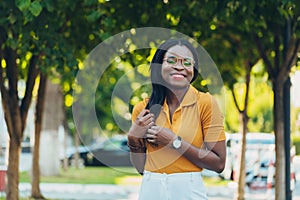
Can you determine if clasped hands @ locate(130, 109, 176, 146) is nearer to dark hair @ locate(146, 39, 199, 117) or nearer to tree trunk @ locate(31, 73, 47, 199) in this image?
dark hair @ locate(146, 39, 199, 117)

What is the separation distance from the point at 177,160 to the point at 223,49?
1065 cm

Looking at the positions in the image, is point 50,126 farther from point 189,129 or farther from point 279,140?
point 189,129

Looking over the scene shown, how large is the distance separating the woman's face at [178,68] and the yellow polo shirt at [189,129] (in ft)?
0.36

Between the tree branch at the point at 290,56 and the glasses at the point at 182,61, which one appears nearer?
the glasses at the point at 182,61

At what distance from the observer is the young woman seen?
3879 mm

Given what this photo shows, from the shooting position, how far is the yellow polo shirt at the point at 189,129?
12.8ft

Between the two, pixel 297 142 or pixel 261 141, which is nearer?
pixel 261 141

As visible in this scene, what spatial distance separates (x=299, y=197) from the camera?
17812 mm

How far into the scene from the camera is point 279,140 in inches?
423

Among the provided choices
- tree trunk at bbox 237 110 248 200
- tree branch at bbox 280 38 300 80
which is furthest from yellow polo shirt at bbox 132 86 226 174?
tree trunk at bbox 237 110 248 200

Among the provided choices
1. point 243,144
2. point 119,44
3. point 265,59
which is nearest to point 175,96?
point 119,44

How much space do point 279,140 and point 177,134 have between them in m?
7.08

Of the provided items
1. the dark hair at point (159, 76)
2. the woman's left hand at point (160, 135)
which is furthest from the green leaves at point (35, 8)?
the woman's left hand at point (160, 135)

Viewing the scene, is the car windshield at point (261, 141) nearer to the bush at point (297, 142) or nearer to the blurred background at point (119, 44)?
the blurred background at point (119, 44)
